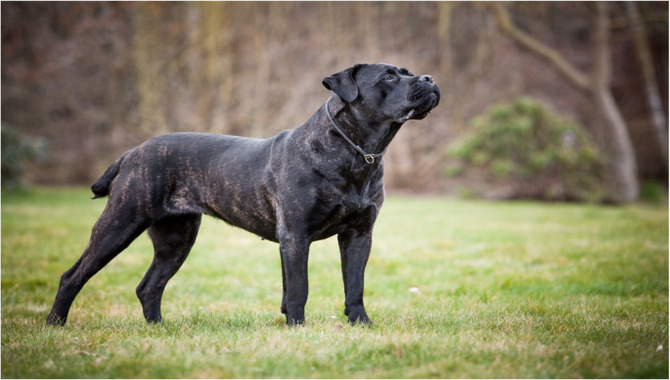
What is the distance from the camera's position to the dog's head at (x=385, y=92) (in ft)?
12.3

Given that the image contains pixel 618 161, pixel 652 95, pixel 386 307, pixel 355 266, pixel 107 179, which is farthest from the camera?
pixel 652 95

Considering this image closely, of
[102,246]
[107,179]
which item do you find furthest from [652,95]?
[102,246]

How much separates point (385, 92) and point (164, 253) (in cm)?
211

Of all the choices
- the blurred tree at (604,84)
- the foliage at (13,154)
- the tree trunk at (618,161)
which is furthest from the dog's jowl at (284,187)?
the tree trunk at (618,161)

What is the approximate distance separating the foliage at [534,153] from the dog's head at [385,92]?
1229cm

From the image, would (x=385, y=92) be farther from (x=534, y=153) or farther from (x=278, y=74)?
(x=278, y=74)

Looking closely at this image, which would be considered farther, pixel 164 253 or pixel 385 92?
pixel 164 253

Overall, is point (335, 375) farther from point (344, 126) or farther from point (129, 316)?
point (129, 316)

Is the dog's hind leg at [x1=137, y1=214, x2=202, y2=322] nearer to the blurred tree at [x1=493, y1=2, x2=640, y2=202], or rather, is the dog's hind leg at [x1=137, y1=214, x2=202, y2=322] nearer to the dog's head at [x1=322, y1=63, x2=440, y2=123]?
the dog's head at [x1=322, y1=63, x2=440, y2=123]

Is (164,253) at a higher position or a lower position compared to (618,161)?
higher

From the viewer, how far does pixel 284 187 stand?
3904 millimetres

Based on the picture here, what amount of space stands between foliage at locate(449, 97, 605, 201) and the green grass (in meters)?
4.41

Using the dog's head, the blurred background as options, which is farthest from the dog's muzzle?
the blurred background

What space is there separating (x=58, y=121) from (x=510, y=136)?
13041 mm
